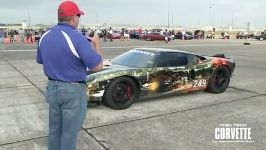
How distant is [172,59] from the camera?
7.77m

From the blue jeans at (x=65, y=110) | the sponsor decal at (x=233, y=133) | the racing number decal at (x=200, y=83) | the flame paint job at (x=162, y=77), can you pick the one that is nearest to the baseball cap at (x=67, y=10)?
the blue jeans at (x=65, y=110)

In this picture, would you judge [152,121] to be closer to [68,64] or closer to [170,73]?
[170,73]

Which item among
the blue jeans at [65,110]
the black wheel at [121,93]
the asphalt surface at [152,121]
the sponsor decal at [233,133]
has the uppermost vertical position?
the blue jeans at [65,110]

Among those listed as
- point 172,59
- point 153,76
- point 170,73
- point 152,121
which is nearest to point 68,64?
point 152,121

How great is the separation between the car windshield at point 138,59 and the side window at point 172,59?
0.61 ft

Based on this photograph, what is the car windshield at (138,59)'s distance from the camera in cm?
742

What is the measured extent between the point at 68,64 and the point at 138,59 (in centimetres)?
452

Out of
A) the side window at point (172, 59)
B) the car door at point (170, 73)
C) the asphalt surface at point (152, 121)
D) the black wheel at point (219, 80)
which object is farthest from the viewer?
the black wheel at point (219, 80)

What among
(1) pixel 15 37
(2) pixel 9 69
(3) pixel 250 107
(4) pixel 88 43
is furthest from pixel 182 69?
(1) pixel 15 37

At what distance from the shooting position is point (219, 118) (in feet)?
20.5

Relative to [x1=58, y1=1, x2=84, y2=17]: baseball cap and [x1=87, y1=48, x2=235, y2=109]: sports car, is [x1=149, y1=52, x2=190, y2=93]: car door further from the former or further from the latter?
[x1=58, y1=1, x2=84, y2=17]: baseball cap

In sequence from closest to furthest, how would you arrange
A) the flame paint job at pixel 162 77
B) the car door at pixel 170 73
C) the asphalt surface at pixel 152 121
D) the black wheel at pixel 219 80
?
the asphalt surface at pixel 152 121 < the flame paint job at pixel 162 77 < the car door at pixel 170 73 < the black wheel at pixel 219 80

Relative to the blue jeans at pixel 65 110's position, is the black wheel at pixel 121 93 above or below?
below

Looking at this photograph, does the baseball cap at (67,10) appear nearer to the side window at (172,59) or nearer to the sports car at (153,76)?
the sports car at (153,76)
